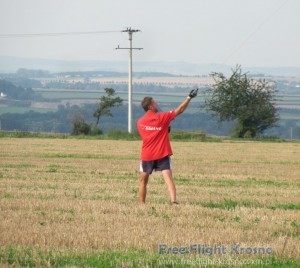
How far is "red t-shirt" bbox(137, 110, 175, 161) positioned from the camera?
13.8m

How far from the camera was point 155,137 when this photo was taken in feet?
45.6

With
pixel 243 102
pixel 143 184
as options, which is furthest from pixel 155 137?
pixel 243 102

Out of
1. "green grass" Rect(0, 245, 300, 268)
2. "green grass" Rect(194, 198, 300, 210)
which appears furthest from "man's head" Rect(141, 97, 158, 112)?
"green grass" Rect(0, 245, 300, 268)

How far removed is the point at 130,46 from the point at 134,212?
200ft

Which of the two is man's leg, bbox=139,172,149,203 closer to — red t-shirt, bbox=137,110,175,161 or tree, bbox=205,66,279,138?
red t-shirt, bbox=137,110,175,161

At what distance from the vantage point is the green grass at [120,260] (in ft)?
27.5

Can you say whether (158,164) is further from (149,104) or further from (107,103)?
(107,103)

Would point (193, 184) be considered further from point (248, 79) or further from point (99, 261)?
point (248, 79)

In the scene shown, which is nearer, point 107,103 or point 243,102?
point 107,103

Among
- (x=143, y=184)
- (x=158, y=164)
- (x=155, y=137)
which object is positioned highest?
(x=155, y=137)

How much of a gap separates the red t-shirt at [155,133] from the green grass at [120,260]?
16.2 ft

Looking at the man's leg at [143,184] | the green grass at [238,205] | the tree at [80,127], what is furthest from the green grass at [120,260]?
the tree at [80,127]

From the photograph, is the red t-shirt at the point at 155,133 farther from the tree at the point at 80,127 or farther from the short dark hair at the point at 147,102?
the tree at the point at 80,127

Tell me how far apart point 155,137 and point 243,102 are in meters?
69.2
